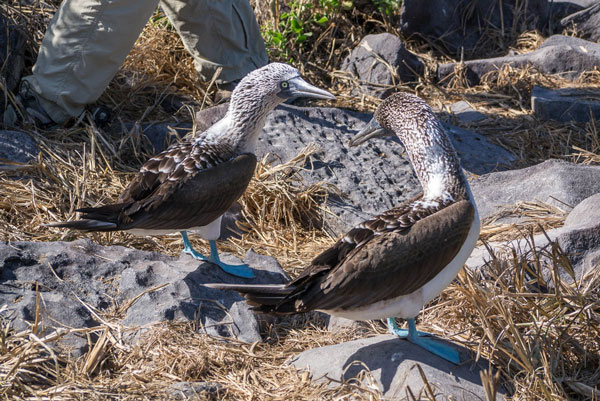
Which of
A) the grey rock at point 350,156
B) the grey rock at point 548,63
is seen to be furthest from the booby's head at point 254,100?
the grey rock at point 548,63

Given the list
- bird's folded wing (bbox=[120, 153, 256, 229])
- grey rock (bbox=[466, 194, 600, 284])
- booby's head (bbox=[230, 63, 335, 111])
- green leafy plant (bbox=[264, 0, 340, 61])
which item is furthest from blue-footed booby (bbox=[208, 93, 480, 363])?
green leafy plant (bbox=[264, 0, 340, 61])

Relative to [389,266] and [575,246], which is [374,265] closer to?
[389,266]

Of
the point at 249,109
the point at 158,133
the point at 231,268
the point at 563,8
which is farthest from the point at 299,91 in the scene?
the point at 563,8

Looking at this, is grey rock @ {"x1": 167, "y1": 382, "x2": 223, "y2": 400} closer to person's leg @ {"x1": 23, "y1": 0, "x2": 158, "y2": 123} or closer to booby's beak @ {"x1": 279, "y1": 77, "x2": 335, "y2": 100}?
booby's beak @ {"x1": 279, "y1": 77, "x2": 335, "y2": 100}

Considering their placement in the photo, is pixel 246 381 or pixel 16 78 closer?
pixel 246 381

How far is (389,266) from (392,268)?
0.02 meters

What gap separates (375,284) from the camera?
121 inches

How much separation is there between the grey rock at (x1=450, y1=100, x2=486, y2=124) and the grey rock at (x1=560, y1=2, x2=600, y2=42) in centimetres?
218

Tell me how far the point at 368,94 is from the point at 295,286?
401 cm

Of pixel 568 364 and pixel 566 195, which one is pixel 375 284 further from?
pixel 566 195

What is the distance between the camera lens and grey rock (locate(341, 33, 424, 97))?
22.9 ft

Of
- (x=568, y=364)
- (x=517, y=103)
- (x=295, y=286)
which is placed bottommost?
(x=517, y=103)

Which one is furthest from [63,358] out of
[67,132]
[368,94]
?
[368,94]

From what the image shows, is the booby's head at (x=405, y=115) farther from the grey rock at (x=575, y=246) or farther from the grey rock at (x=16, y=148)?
the grey rock at (x=16, y=148)
